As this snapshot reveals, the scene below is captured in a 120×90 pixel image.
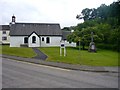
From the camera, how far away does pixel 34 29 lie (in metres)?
62.1

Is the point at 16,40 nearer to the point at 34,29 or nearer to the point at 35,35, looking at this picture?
the point at 35,35

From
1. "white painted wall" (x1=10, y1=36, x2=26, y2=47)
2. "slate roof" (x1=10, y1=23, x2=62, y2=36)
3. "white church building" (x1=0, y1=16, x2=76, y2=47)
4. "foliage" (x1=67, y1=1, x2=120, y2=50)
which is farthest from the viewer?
"slate roof" (x1=10, y1=23, x2=62, y2=36)

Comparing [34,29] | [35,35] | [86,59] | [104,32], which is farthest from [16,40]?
[86,59]

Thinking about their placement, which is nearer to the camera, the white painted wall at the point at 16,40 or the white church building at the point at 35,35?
the white church building at the point at 35,35

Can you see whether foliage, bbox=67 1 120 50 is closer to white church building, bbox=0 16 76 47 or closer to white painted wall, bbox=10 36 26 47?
white church building, bbox=0 16 76 47

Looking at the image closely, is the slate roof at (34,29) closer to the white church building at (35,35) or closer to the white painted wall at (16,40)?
the white church building at (35,35)

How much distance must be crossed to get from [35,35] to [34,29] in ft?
8.63

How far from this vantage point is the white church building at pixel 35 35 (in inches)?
2367

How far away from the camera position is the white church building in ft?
197

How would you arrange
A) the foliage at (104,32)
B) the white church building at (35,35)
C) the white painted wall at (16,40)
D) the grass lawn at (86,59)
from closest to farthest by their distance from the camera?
1. the grass lawn at (86,59)
2. the foliage at (104,32)
3. the white church building at (35,35)
4. the white painted wall at (16,40)

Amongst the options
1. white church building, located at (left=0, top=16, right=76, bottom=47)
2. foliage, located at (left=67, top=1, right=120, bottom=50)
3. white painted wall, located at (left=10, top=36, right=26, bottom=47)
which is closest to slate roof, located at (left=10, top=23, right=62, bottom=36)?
white church building, located at (left=0, top=16, right=76, bottom=47)

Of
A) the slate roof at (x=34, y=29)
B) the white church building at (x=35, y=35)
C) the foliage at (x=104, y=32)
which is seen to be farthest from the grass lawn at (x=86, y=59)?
the slate roof at (x=34, y=29)

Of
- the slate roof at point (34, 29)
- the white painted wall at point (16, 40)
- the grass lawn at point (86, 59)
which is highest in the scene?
the slate roof at point (34, 29)

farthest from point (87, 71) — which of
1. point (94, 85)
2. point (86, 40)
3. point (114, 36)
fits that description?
point (114, 36)
